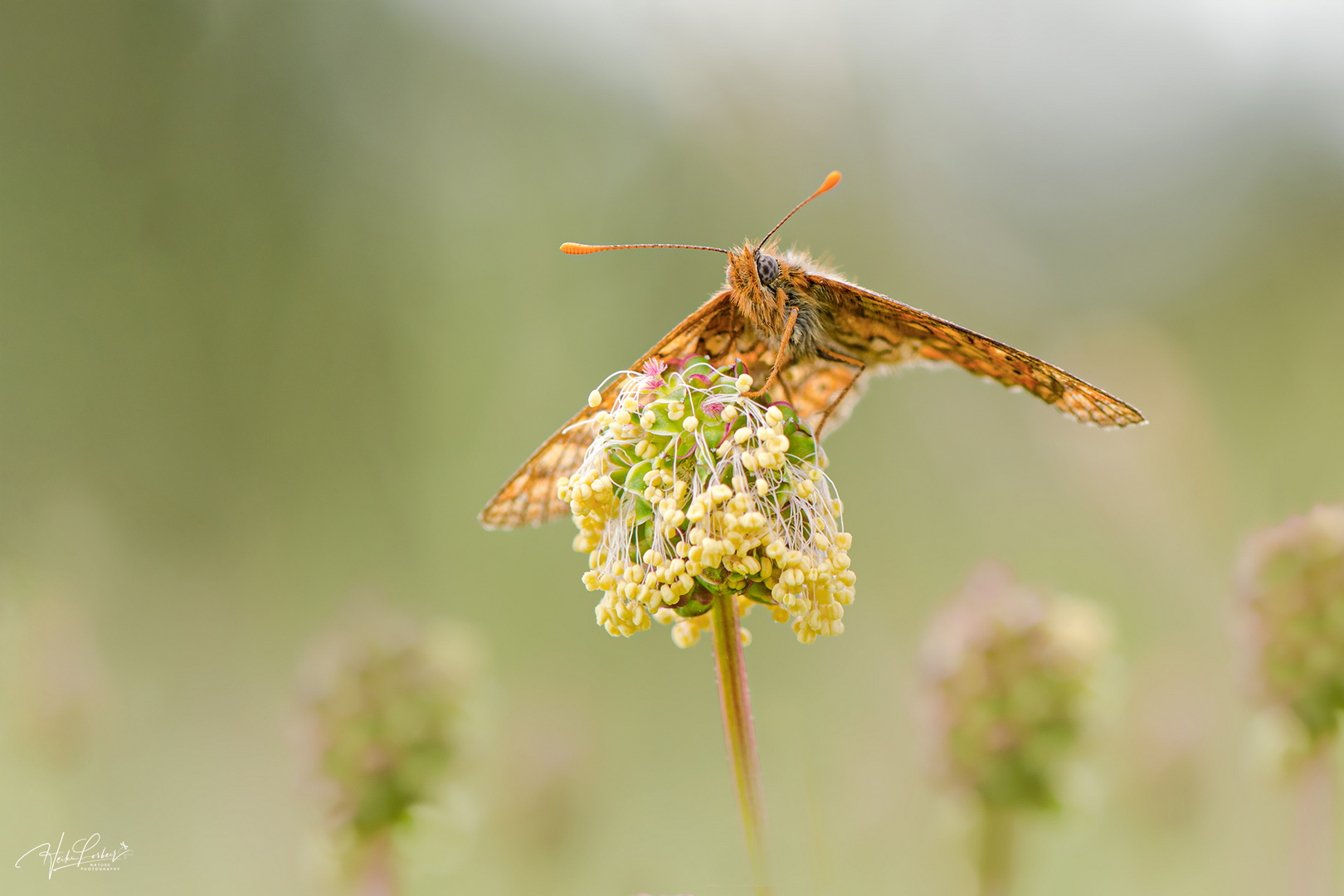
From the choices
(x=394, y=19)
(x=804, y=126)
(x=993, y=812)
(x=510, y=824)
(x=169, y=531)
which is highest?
→ (x=394, y=19)

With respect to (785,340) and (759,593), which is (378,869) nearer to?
(759,593)

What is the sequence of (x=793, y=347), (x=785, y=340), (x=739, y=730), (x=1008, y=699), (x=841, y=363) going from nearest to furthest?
(x=739, y=730) → (x=785, y=340) → (x=793, y=347) → (x=841, y=363) → (x=1008, y=699)

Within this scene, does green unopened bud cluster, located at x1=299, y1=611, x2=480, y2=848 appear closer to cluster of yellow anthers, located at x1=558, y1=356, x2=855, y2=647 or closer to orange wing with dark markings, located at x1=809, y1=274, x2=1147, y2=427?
cluster of yellow anthers, located at x1=558, y1=356, x2=855, y2=647

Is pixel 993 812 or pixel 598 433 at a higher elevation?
pixel 598 433

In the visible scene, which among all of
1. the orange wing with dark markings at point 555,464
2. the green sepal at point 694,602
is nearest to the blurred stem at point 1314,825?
the green sepal at point 694,602

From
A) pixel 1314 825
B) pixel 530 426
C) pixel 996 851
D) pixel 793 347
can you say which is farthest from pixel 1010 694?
pixel 530 426

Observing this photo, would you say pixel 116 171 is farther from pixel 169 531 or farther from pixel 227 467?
pixel 169 531

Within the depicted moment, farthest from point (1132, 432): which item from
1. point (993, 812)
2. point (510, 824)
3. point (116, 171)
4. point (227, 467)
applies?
point (116, 171)
